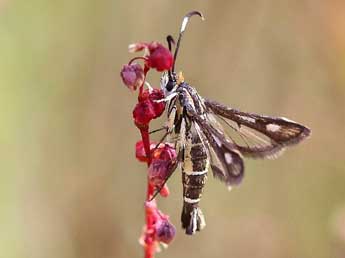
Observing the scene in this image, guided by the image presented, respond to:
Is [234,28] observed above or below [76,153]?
above

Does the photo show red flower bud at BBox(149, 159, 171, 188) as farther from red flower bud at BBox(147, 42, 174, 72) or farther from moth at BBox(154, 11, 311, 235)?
red flower bud at BBox(147, 42, 174, 72)

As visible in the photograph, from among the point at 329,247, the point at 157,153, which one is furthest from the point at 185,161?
the point at 329,247

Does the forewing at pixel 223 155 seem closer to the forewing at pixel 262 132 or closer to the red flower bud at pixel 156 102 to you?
the forewing at pixel 262 132

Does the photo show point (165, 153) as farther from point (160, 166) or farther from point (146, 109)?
point (146, 109)

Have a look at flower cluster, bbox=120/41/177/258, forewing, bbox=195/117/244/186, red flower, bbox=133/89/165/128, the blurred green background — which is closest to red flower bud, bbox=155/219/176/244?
flower cluster, bbox=120/41/177/258

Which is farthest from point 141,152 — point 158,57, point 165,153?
point 158,57

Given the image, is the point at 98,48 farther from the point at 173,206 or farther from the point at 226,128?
the point at 226,128
